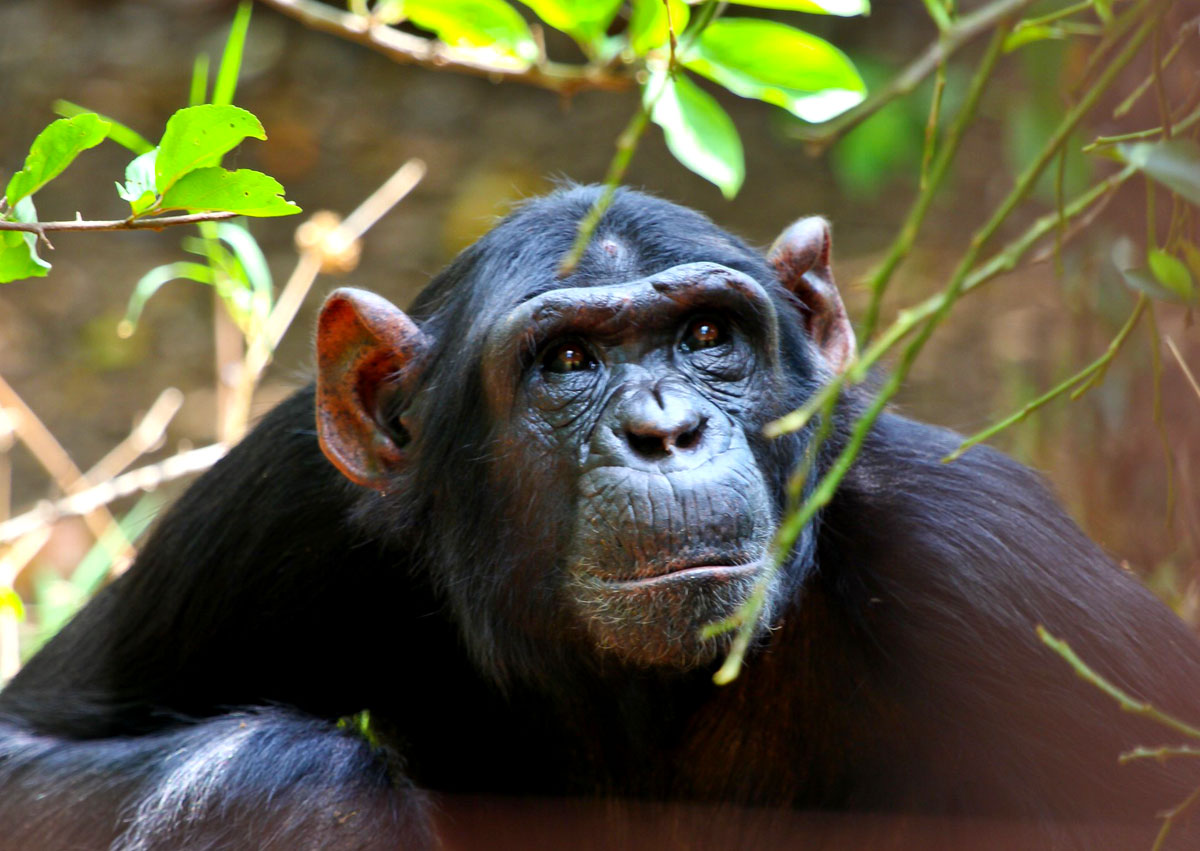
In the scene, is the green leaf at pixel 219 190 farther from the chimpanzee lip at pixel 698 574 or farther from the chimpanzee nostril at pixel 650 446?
the chimpanzee lip at pixel 698 574

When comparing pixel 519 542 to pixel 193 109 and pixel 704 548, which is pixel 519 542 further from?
pixel 193 109

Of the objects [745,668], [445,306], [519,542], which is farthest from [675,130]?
[745,668]

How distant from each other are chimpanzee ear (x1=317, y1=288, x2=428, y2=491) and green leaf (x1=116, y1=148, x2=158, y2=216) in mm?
1281

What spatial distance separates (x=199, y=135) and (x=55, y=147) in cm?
32

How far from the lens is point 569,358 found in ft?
13.7

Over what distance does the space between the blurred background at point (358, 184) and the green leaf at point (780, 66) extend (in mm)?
5280

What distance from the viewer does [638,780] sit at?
469 centimetres

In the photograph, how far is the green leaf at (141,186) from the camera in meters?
3.16

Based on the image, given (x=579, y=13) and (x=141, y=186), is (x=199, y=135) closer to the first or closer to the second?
(x=141, y=186)

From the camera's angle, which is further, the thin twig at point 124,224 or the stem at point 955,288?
the thin twig at point 124,224

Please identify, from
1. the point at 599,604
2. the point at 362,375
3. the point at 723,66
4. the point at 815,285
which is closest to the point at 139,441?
the point at 362,375

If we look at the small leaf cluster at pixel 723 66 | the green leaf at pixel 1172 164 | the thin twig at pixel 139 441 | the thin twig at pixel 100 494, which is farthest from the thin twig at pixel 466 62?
the green leaf at pixel 1172 164

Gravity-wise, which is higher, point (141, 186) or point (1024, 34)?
point (1024, 34)

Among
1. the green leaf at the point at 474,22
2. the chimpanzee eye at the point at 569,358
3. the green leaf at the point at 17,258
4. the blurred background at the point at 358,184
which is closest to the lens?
the green leaf at the point at 17,258
